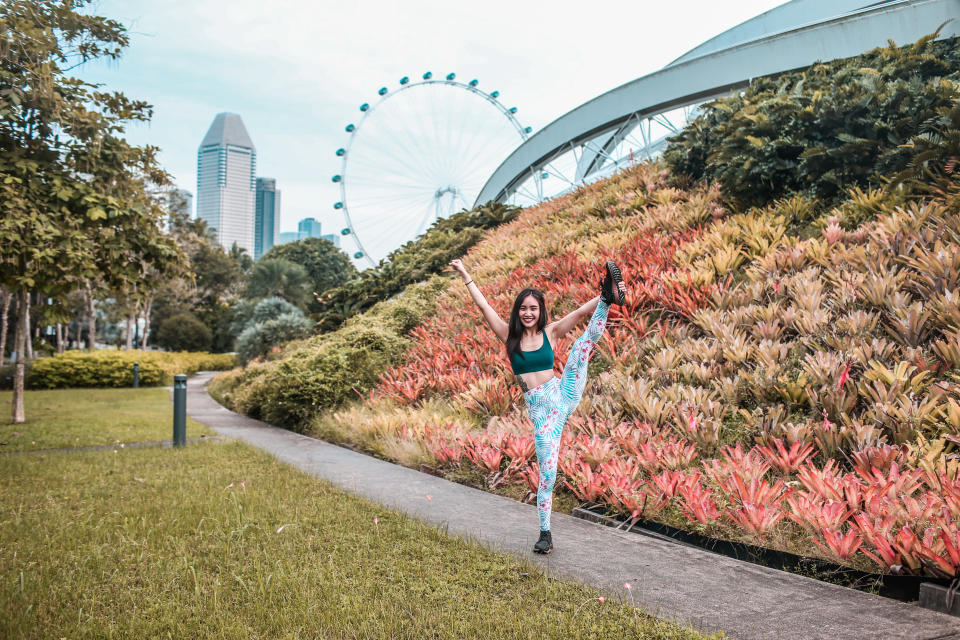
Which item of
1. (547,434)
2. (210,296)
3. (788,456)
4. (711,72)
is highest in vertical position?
(711,72)

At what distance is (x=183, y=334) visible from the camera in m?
39.2

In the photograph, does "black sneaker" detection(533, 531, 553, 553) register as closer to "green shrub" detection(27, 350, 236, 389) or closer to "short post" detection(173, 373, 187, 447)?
"short post" detection(173, 373, 187, 447)

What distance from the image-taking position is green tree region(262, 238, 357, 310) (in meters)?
55.5

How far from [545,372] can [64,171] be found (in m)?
7.29

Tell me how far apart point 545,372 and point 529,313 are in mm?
381

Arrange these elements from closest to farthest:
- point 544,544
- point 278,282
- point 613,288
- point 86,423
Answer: point 613,288, point 544,544, point 86,423, point 278,282

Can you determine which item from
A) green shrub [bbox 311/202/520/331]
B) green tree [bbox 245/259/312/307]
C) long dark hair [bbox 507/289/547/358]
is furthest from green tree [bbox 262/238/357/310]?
long dark hair [bbox 507/289/547/358]

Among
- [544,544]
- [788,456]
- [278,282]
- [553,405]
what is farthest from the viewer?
[278,282]

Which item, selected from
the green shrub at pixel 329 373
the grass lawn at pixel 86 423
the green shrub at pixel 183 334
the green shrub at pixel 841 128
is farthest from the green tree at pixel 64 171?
the green shrub at pixel 183 334

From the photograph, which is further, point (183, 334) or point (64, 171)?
point (183, 334)

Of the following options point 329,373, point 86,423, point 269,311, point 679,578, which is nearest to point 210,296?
point 269,311

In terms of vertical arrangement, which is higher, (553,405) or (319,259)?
(319,259)

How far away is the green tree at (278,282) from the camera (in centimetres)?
2930

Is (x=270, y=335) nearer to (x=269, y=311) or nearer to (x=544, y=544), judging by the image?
(x=269, y=311)
